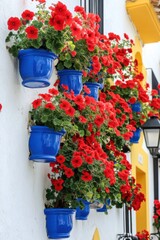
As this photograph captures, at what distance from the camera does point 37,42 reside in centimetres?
461

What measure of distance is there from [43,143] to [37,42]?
0.70 metres

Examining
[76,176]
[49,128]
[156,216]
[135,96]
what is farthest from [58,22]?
[156,216]

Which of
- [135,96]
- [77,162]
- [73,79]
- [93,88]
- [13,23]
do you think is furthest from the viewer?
[135,96]

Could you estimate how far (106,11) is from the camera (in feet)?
27.0

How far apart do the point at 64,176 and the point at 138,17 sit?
4810 millimetres

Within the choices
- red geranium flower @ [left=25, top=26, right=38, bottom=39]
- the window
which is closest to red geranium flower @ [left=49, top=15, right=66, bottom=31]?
red geranium flower @ [left=25, top=26, right=38, bottom=39]

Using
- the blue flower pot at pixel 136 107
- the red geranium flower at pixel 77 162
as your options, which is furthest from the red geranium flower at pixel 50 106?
the blue flower pot at pixel 136 107

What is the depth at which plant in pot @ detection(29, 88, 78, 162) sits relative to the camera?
4.80 metres

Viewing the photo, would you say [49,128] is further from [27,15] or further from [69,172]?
[27,15]

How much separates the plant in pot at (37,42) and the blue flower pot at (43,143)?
0.35 metres

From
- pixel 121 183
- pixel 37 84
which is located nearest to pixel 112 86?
pixel 121 183

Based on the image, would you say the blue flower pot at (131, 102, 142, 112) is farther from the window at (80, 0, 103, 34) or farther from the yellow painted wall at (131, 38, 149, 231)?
the yellow painted wall at (131, 38, 149, 231)

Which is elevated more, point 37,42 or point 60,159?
point 37,42

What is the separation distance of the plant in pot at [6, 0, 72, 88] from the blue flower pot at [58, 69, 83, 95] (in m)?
0.64
